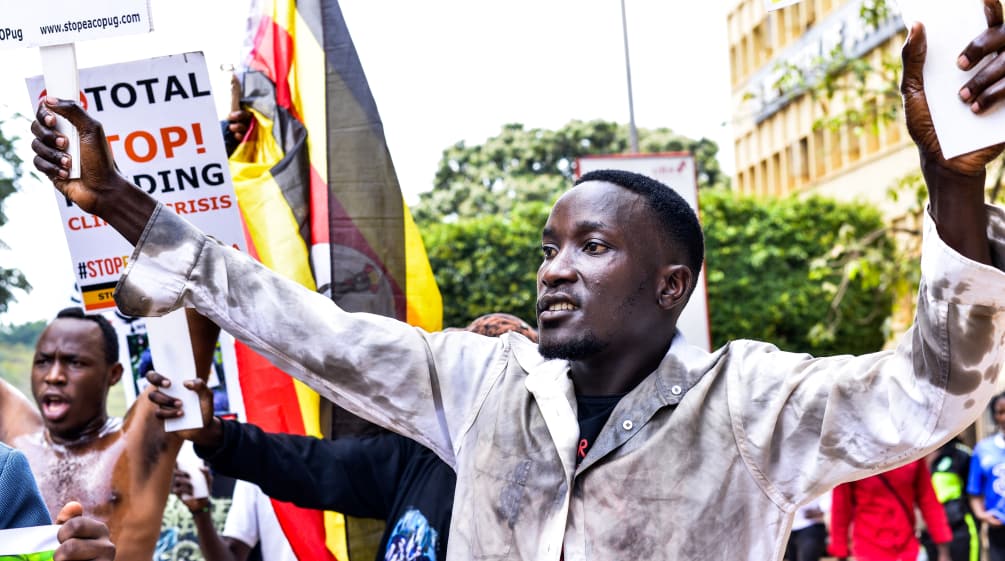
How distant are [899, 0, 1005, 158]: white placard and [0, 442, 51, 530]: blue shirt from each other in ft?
6.26

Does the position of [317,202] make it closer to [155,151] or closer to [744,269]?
[155,151]

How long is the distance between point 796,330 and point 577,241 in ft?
84.9

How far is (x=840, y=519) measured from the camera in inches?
358

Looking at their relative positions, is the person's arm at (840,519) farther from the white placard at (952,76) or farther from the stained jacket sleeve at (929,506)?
the white placard at (952,76)

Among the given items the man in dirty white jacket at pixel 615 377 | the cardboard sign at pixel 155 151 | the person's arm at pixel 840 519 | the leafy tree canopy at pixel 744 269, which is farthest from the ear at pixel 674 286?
the leafy tree canopy at pixel 744 269

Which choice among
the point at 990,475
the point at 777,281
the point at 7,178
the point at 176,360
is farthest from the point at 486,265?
the point at 176,360

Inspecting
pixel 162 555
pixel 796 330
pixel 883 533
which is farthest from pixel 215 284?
Answer: pixel 796 330

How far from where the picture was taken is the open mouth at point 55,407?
14.1 feet

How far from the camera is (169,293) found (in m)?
2.80

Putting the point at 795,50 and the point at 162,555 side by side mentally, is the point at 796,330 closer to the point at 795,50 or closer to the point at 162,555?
the point at 795,50

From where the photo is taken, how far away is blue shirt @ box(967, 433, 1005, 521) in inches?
391

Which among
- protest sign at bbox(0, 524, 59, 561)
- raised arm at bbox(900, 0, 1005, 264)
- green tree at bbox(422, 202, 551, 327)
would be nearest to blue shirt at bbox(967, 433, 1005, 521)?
raised arm at bbox(900, 0, 1005, 264)

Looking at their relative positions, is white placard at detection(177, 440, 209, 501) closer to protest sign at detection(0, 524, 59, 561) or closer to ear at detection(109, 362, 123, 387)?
ear at detection(109, 362, 123, 387)

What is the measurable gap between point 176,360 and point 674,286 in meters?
1.26
